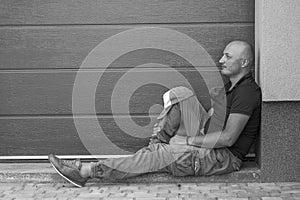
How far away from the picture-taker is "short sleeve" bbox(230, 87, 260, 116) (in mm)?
5562

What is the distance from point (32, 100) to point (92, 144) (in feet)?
2.06

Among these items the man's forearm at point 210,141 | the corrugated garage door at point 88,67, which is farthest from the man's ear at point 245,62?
the man's forearm at point 210,141

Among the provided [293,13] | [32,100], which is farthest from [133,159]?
[293,13]

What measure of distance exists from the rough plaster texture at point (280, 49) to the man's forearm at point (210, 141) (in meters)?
0.46

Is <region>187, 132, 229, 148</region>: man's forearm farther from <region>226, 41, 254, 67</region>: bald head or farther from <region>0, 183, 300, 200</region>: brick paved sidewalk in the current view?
<region>226, 41, 254, 67</region>: bald head

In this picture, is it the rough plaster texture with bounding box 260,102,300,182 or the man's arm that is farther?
the rough plaster texture with bounding box 260,102,300,182

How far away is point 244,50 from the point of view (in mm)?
5734

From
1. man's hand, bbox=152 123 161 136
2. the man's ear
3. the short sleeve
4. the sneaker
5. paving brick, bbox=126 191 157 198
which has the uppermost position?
the man's ear

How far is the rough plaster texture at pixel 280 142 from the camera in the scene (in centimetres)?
565

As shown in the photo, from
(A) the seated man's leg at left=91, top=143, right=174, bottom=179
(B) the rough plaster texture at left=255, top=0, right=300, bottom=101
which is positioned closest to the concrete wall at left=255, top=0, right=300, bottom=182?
(B) the rough plaster texture at left=255, top=0, right=300, bottom=101

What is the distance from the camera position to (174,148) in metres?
5.60

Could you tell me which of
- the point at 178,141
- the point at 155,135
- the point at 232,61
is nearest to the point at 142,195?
the point at 178,141

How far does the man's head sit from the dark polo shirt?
7cm

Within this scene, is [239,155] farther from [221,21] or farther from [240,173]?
[221,21]
